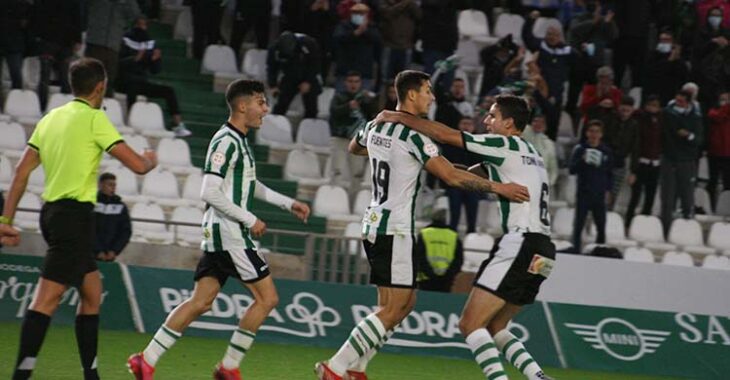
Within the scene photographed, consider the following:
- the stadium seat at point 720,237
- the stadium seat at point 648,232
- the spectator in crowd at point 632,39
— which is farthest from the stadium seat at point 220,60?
the stadium seat at point 720,237

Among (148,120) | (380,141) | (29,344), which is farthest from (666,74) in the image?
(29,344)

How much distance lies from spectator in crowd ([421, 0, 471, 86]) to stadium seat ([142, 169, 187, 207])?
413cm

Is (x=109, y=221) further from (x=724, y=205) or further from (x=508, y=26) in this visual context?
(x=724, y=205)

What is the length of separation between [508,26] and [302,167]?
5.23 metres

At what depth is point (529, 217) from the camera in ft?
33.8

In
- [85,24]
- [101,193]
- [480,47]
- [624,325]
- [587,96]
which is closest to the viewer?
[624,325]

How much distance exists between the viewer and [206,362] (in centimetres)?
1282

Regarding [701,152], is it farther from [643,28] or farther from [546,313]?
[546,313]

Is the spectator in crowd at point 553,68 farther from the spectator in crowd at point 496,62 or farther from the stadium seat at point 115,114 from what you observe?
the stadium seat at point 115,114

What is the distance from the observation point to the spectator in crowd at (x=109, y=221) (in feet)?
54.6

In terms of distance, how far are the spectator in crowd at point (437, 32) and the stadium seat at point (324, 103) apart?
5.17ft

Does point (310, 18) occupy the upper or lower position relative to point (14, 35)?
upper

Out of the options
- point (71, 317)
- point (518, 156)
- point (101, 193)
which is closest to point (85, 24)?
point (101, 193)

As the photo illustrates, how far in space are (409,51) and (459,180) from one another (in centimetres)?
1117
